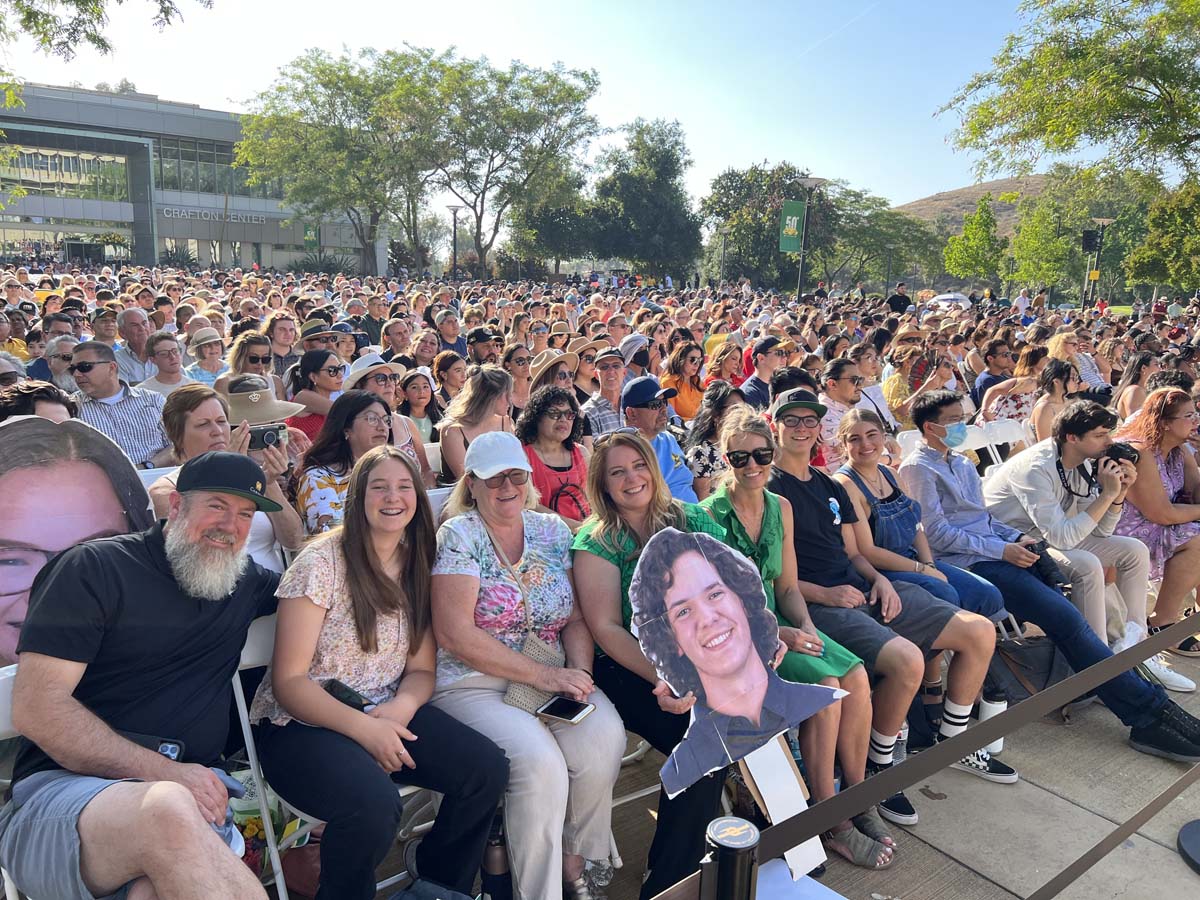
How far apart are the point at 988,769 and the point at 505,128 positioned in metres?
42.7

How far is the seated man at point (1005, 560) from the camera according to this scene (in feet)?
13.0

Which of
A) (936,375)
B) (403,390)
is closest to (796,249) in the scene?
(936,375)

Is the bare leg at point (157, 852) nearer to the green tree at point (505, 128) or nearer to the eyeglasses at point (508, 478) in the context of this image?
the eyeglasses at point (508, 478)

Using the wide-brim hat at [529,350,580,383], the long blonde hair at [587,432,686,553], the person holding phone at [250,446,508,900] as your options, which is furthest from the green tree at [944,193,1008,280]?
the person holding phone at [250,446,508,900]

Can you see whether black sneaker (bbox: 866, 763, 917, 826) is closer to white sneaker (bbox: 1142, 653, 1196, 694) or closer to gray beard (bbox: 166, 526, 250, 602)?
white sneaker (bbox: 1142, 653, 1196, 694)

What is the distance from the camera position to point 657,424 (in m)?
4.85

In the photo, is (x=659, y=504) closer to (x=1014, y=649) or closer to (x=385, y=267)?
(x=1014, y=649)

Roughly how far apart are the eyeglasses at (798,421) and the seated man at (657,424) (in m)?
0.99

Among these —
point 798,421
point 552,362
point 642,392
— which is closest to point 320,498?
point 642,392

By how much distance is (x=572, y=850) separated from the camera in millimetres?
2750

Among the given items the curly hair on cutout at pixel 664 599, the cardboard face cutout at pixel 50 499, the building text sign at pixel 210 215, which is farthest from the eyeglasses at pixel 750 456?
the building text sign at pixel 210 215

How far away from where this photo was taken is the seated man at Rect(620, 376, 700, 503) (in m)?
4.75

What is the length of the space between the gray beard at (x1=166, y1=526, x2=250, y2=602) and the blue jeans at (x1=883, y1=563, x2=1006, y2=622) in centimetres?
297

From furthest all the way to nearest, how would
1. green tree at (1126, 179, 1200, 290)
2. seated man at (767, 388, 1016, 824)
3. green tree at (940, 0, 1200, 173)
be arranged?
green tree at (1126, 179, 1200, 290) < green tree at (940, 0, 1200, 173) < seated man at (767, 388, 1016, 824)
